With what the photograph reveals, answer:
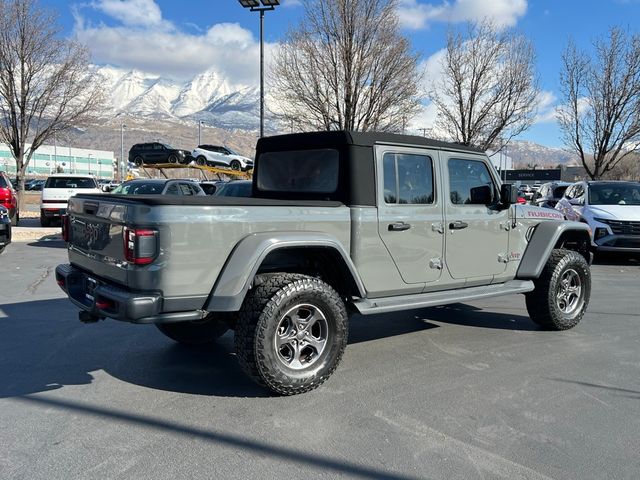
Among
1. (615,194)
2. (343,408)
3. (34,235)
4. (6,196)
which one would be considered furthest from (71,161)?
(343,408)

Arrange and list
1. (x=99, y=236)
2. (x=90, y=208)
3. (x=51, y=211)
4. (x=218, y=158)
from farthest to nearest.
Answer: (x=218, y=158)
(x=51, y=211)
(x=90, y=208)
(x=99, y=236)

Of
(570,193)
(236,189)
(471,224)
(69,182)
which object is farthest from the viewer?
(69,182)

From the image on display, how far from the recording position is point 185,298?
11.9 feet

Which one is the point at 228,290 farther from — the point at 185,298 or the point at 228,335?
the point at 228,335

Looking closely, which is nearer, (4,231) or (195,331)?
(195,331)

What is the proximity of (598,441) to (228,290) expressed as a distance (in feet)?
8.35

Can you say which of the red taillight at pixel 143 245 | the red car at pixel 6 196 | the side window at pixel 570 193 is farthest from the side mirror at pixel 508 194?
the red car at pixel 6 196

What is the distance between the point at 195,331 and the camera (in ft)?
17.1

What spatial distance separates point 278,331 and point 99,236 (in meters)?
1.50

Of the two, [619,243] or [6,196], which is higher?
[6,196]

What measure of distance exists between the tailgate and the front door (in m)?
2.84

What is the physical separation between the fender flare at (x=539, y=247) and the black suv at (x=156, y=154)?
71.8ft

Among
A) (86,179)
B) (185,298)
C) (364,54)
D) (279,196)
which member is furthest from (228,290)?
(86,179)

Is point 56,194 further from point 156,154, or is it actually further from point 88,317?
point 88,317
